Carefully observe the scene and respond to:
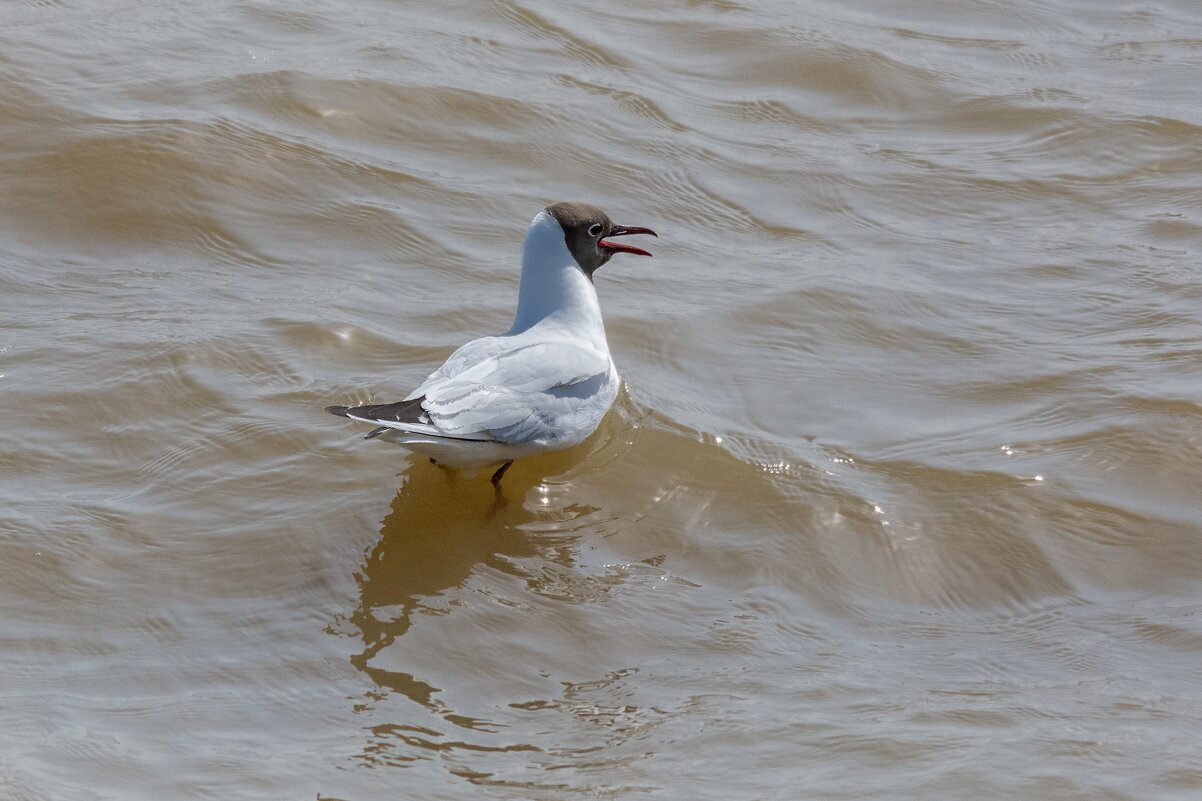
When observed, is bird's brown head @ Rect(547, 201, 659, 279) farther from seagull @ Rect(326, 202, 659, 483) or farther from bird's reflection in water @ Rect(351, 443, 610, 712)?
bird's reflection in water @ Rect(351, 443, 610, 712)

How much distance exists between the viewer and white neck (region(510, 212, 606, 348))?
5516 mm

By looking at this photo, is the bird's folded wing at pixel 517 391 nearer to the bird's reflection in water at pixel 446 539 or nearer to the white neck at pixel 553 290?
the white neck at pixel 553 290

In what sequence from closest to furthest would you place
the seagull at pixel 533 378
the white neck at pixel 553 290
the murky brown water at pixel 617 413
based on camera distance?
the murky brown water at pixel 617 413 < the seagull at pixel 533 378 < the white neck at pixel 553 290

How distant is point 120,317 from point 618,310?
80.9 inches

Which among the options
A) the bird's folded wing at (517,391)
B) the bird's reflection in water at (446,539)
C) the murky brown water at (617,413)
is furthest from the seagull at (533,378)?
the murky brown water at (617,413)

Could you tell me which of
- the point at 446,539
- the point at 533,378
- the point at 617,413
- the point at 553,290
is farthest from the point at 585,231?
the point at 446,539

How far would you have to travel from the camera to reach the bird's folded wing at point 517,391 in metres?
4.75

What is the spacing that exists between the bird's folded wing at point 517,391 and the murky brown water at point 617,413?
354 millimetres

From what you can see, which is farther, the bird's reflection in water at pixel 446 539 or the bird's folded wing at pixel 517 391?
the bird's folded wing at pixel 517 391

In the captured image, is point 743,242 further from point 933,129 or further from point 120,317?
point 120,317

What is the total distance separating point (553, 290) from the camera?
554 centimetres

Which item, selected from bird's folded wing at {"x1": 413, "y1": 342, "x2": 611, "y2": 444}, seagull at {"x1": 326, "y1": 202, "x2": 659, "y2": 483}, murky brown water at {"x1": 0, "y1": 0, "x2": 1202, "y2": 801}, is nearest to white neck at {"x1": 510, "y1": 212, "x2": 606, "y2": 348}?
seagull at {"x1": 326, "y1": 202, "x2": 659, "y2": 483}

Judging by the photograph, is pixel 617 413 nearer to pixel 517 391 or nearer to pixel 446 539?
pixel 517 391

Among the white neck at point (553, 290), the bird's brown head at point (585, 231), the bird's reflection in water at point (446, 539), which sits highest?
the bird's brown head at point (585, 231)
